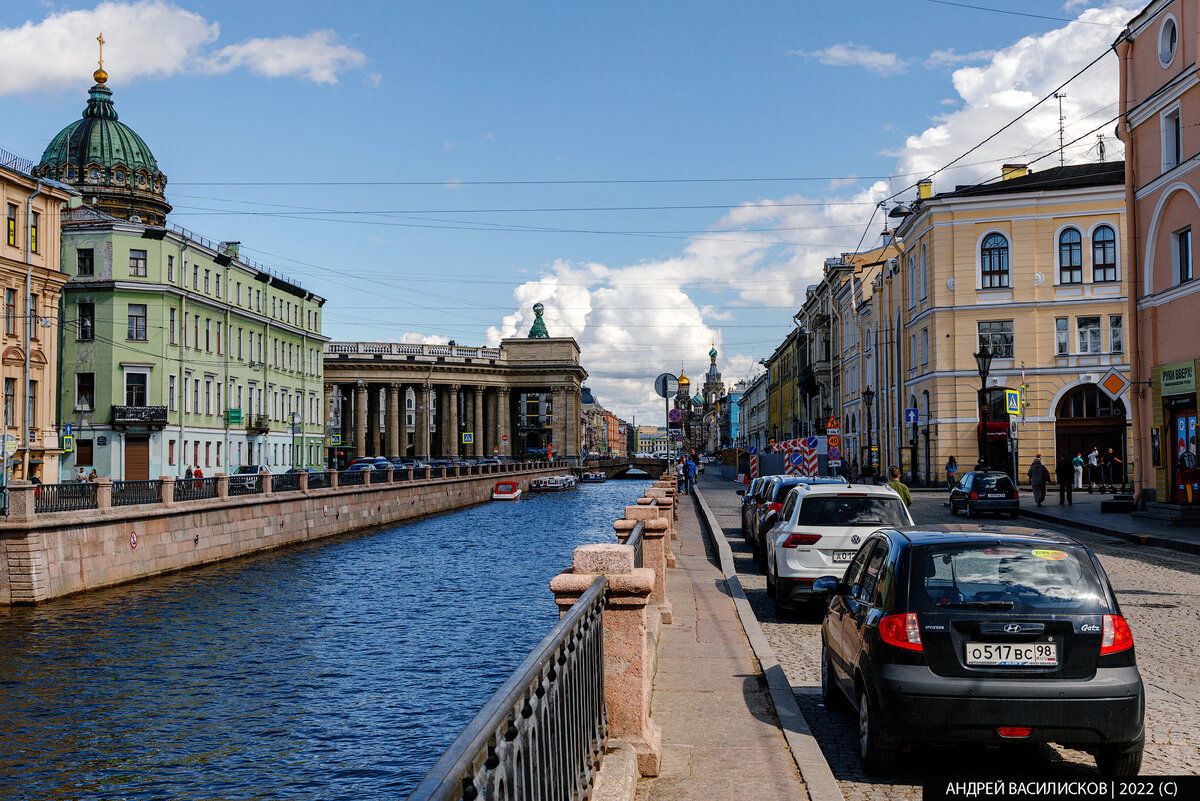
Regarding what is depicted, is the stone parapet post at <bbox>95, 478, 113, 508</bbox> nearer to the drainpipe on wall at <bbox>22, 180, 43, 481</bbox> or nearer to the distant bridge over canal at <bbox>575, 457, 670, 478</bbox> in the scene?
the drainpipe on wall at <bbox>22, 180, 43, 481</bbox>

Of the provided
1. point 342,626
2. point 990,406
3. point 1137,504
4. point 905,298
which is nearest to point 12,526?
point 342,626

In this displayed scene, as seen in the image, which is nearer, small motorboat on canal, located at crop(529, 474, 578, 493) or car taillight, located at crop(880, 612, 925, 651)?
car taillight, located at crop(880, 612, 925, 651)

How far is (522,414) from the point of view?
560 feet

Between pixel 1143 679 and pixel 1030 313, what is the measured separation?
4111 cm

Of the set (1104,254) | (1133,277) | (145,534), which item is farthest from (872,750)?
(1104,254)

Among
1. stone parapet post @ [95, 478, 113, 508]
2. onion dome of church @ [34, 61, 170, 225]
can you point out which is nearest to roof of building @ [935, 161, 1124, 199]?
stone parapet post @ [95, 478, 113, 508]

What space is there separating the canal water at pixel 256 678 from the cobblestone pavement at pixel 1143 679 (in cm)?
439

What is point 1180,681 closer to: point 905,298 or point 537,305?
point 905,298

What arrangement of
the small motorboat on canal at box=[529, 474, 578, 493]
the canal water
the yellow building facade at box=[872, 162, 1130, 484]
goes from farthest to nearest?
the small motorboat on canal at box=[529, 474, 578, 493] < the yellow building facade at box=[872, 162, 1130, 484] < the canal water

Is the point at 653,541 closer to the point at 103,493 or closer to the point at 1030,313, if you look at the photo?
the point at 103,493

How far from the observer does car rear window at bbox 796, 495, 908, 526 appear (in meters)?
13.7

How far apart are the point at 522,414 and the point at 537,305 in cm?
1862

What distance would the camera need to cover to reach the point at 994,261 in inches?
1886

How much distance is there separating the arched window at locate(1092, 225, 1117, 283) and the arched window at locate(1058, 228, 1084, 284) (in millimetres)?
549
